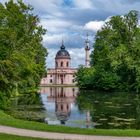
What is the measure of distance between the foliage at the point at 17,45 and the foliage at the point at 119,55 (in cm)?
2893

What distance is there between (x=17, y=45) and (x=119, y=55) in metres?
38.2

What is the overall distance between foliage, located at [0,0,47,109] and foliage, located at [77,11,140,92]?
2893cm

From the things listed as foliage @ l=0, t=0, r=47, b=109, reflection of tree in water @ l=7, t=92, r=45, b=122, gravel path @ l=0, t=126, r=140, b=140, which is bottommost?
gravel path @ l=0, t=126, r=140, b=140

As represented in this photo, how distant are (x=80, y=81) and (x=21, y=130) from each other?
98142 millimetres

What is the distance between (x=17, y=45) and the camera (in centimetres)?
5178

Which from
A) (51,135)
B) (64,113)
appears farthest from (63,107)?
(51,135)

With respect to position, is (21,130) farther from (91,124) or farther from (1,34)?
(1,34)

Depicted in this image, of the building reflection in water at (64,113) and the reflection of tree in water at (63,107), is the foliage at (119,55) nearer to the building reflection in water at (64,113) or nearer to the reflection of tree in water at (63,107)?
the reflection of tree in water at (63,107)

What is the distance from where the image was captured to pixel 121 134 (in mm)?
21484

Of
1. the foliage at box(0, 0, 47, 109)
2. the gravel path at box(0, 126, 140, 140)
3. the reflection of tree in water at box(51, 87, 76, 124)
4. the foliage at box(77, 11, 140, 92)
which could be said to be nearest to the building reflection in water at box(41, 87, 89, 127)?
the reflection of tree in water at box(51, 87, 76, 124)

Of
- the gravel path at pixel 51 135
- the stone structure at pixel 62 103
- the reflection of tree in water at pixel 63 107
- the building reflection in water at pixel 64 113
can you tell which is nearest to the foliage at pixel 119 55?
the stone structure at pixel 62 103

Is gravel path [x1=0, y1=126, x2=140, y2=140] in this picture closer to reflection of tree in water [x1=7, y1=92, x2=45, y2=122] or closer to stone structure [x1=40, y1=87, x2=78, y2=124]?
stone structure [x1=40, y1=87, x2=78, y2=124]

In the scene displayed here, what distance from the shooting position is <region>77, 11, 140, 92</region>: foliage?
86.1 m

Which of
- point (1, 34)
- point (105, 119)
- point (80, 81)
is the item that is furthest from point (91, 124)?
point (80, 81)
